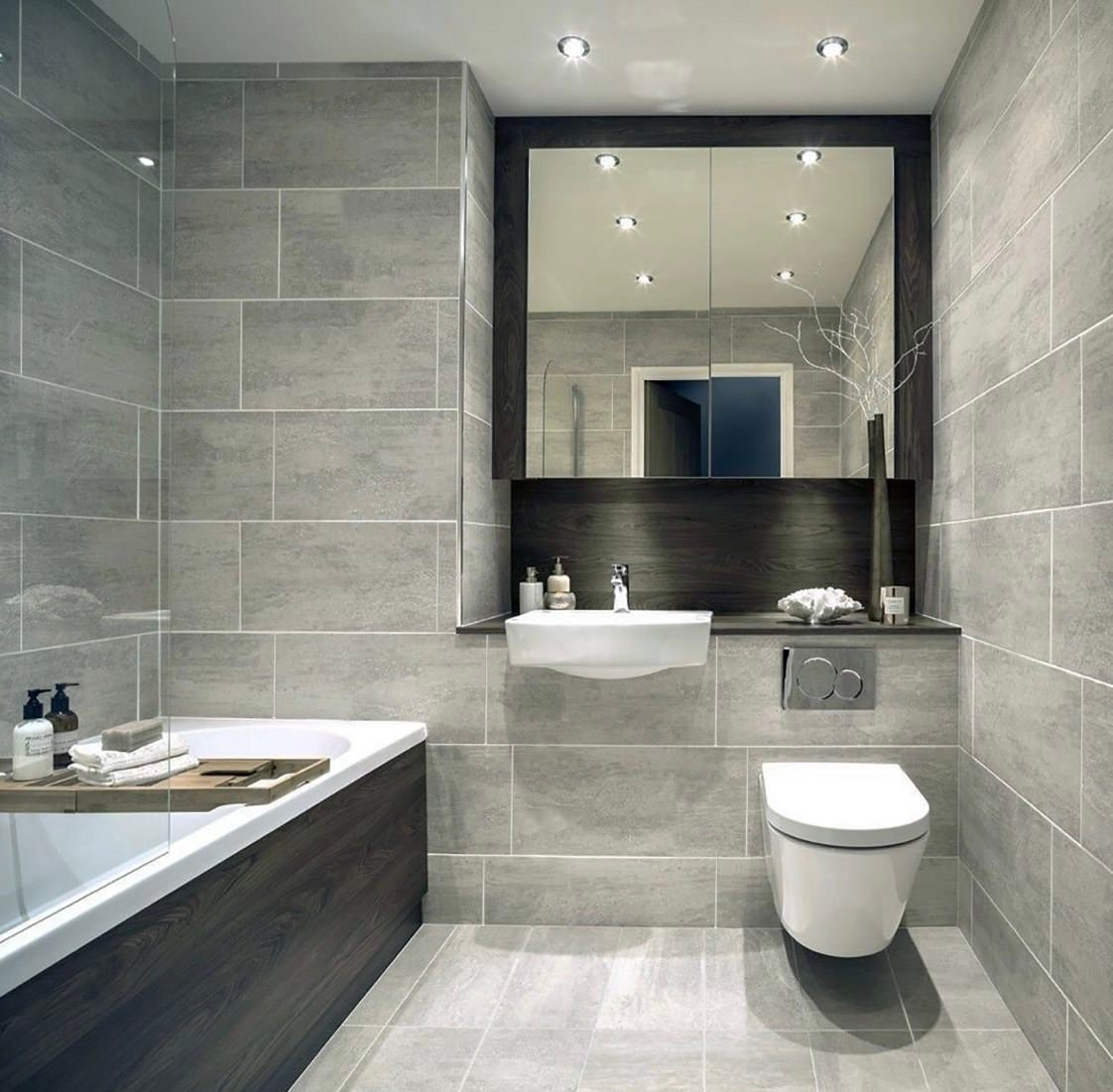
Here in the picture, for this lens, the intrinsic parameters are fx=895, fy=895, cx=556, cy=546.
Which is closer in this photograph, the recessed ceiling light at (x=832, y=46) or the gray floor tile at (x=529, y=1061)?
the gray floor tile at (x=529, y=1061)

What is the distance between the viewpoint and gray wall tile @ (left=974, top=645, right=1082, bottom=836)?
1.72m

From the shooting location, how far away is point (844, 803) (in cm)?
209

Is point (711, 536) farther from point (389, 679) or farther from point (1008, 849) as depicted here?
point (1008, 849)

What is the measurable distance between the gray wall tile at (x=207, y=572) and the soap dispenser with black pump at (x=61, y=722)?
1.42 metres

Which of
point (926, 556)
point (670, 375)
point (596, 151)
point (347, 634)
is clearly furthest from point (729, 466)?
point (347, 634)

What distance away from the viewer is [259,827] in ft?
5.16

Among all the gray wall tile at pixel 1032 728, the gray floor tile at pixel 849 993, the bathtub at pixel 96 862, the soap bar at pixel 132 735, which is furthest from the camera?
the gray floor tile at pixel 849 993

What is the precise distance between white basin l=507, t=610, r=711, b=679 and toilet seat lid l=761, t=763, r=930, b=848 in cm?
39

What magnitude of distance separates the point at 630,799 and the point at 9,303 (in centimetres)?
197

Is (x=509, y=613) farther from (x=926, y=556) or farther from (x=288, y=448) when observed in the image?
(x=926, y=556)

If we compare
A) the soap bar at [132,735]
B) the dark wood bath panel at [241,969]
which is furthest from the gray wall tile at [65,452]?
the dark wood bath panel at [241,969]

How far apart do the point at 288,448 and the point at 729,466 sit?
135 centimetres

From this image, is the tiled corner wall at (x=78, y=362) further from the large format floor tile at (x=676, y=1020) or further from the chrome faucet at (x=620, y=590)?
the chrome faucet at (x=620, y=590)

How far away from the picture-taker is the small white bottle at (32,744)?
1096 mm
